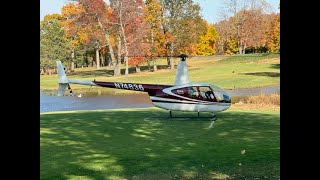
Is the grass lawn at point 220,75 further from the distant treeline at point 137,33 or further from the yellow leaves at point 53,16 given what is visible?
the yellow leaves at point 53,16

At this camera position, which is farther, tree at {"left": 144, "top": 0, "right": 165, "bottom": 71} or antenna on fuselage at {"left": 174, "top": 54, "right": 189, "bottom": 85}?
tree at {"left": 144, "top": 0, "right": 165, "bottom": 71}

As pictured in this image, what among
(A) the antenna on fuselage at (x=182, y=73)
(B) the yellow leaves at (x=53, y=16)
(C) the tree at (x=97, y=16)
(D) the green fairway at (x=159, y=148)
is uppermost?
(B) the yellow leaves at (x=53, y=16)

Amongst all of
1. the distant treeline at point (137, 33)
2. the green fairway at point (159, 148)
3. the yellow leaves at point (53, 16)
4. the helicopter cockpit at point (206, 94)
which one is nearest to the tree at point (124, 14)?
the distant treeline at point (137, 33)

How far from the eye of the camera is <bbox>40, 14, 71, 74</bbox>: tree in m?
44.4

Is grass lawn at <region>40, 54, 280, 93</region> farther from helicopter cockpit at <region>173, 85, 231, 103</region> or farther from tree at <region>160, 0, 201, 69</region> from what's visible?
helicopter cockpit at <region>173, 85, 231, 103</region>

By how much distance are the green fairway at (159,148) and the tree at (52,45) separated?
31.8 m

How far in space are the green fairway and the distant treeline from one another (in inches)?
1018

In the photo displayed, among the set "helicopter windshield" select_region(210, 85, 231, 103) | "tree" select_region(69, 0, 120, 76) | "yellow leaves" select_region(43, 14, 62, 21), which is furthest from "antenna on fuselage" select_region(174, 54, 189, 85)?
"yellow leaves" select_region(43, 14, 62, 21)

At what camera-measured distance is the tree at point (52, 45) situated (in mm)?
44375

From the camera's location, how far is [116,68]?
3997 cm
